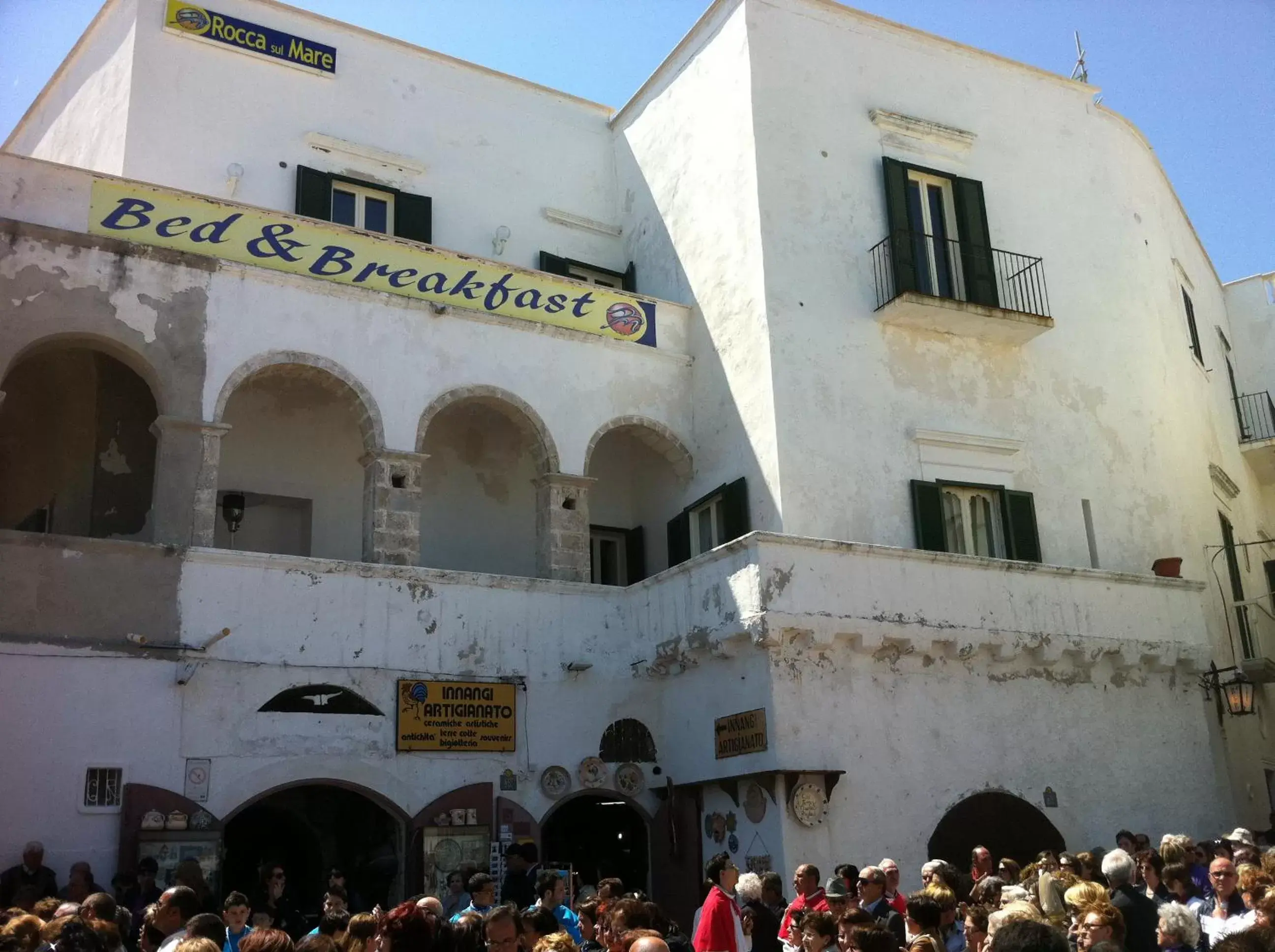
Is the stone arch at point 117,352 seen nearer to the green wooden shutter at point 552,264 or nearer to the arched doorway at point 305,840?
the arched doorway at point 305,840

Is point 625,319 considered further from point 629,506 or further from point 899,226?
point 899,226

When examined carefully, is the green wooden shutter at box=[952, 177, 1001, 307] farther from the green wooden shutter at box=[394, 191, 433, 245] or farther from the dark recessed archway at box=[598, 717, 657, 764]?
the green wooden shutter at box=[394, 191, 433, 245]

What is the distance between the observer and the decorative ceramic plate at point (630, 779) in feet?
49.2

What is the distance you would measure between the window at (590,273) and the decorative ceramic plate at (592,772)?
313 inches

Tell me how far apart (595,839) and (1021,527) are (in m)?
7.07

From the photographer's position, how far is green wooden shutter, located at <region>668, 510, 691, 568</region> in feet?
57.1

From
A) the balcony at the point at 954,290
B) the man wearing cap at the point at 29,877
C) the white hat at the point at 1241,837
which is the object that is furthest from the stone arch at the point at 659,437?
the white hat at the point at 1241,837

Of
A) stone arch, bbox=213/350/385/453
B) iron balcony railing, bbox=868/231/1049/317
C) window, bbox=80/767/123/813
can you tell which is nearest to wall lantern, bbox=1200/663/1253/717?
iron balcony railing, bbox=868/231/1049/317

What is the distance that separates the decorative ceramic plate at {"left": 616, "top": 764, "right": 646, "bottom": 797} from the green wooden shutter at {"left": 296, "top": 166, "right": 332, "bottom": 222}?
8768 mm

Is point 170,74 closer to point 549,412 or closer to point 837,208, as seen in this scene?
point 549,412

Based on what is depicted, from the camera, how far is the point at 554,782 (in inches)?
574

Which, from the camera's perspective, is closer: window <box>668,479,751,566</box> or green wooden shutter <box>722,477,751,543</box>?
green wooden shutter <box>722,477,751,543</box>

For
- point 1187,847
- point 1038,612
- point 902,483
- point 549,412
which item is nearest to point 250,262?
point 549,412

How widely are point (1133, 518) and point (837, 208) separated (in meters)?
6.10
